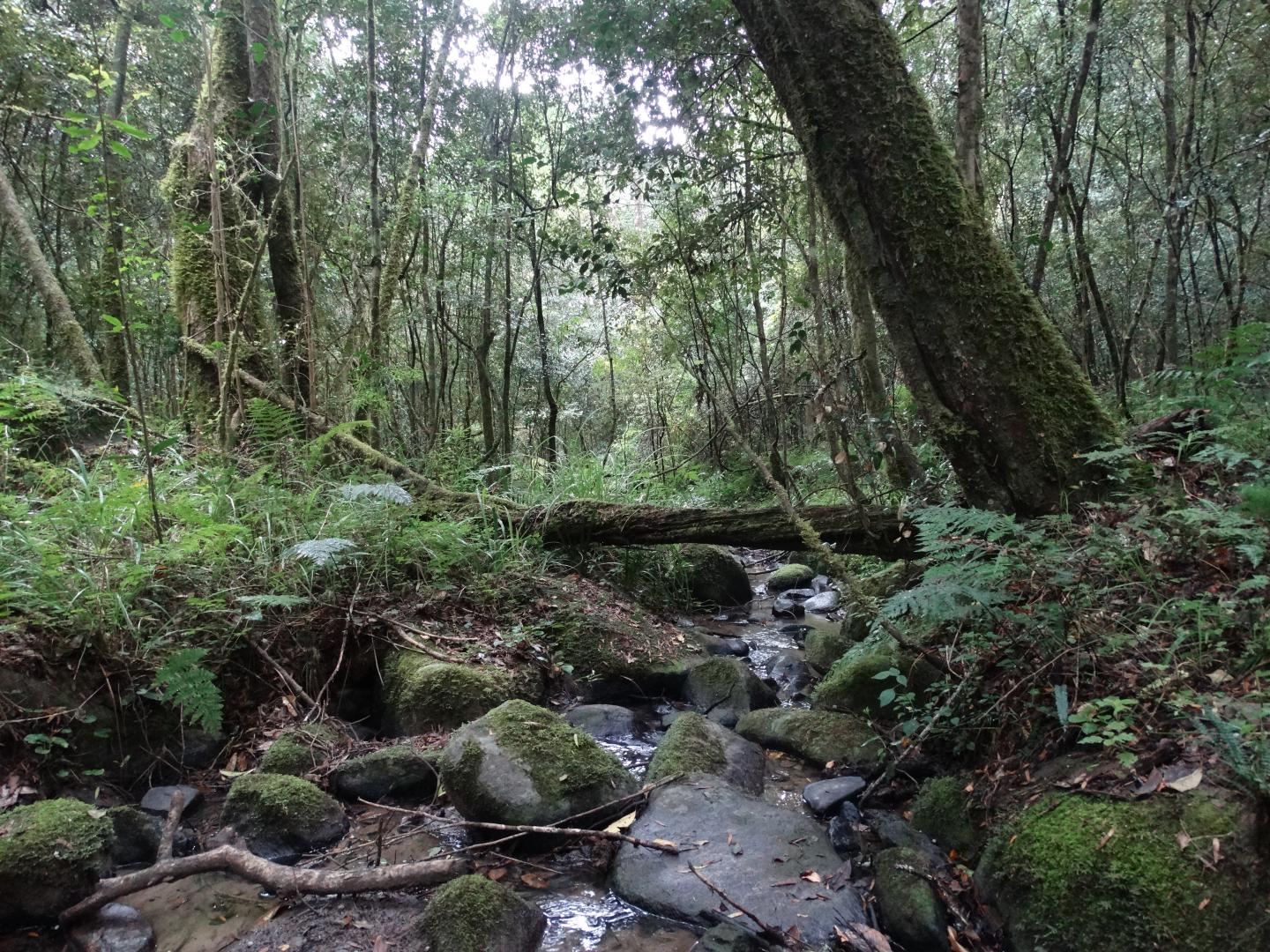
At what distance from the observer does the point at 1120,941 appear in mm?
1878

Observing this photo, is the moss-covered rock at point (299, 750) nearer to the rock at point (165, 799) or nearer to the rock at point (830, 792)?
the rock at point (165, 799)

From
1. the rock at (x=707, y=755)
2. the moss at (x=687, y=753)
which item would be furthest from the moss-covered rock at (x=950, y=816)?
the moss at (x=687, y=753)

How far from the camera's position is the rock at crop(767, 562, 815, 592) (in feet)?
25.1

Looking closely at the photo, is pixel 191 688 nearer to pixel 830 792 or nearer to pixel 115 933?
pixel 115 933

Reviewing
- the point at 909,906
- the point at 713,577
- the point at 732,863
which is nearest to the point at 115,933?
the point at 732,863

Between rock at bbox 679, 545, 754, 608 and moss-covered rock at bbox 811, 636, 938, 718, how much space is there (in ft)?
8.47

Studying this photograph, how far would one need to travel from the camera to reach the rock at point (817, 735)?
3.35m

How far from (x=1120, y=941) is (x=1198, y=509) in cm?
158

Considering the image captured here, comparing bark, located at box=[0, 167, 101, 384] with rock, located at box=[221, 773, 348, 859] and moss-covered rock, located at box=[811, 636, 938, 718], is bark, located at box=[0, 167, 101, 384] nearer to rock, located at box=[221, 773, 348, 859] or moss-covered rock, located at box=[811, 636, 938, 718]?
rock, located at box=[221, 773, 348, 859]

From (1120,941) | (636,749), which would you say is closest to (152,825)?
(636,749)

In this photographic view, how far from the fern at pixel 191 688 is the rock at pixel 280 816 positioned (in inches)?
12.8

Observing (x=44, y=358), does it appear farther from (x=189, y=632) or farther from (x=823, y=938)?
(x=823, y=938)

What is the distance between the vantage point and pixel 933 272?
347 cm

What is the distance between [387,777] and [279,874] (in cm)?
74
